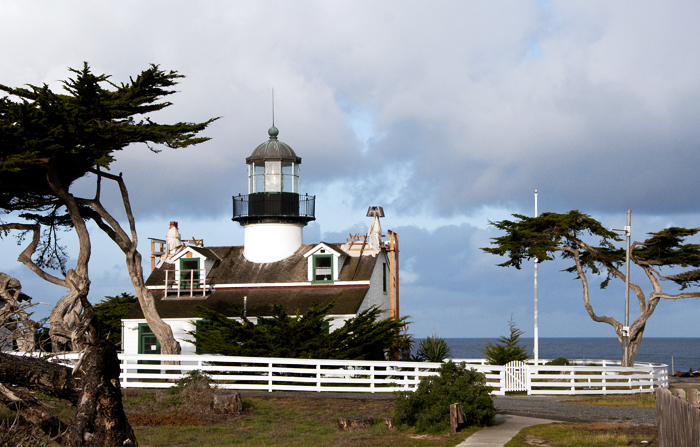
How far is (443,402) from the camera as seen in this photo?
14125mm

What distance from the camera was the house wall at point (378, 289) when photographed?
29031 mm

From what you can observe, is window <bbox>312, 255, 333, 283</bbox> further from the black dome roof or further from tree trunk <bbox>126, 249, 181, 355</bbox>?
tree trunk <bbox>126, 249, 181, 355</bbox>

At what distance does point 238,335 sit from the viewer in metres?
23.3

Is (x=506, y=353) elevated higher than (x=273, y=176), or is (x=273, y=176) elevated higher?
(x=273, y=176)

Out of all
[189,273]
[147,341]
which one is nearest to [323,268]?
[189,273]

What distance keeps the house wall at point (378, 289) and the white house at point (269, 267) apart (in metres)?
0.04

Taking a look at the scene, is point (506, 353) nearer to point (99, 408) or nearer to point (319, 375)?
point (319, 375)

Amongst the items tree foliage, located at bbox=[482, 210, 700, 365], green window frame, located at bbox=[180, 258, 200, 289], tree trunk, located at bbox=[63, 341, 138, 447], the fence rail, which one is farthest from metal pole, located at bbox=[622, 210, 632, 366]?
tree trunk, located at bbox=[63, 341, 138, 447]

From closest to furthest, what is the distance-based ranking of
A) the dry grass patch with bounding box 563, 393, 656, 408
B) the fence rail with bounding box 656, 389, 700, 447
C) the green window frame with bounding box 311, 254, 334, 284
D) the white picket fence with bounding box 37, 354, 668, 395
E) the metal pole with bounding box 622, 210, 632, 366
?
the fence rail with bounding box 656, 389, 700, 447
the dry grass patch with bounding box 563, 393, 656, 408
the white picket fence with bounding box 37, 354, 668, 395
the metal pole with bounding box 622, 210, 632, 366
the green window frame with bounding box 311, 254, 334, 284

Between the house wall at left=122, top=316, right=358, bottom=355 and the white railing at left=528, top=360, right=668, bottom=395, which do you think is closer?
the white railing at left=528, top=360, right=668, bottom=395

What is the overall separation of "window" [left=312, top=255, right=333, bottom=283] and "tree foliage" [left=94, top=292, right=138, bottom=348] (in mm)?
9183

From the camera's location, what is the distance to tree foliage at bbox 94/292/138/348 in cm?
3250

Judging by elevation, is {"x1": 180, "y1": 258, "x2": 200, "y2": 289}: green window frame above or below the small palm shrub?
above

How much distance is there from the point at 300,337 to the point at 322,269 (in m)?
6.97
